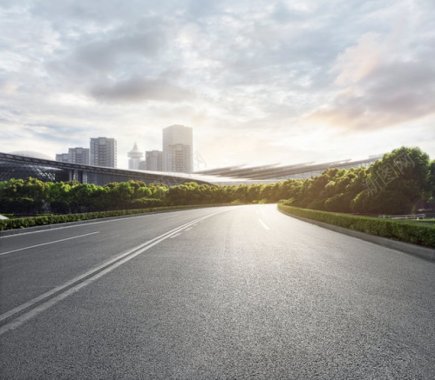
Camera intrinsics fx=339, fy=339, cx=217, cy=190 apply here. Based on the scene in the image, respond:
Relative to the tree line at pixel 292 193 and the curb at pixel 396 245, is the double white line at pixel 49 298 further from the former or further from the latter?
the tree line at pixel 292 193

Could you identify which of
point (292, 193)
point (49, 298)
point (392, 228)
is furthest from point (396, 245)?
point (292, 193)

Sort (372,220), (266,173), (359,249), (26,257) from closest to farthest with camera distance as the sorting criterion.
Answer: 1. (26,257)
2. (359,249)
3. (372,220)
4. (266,173)

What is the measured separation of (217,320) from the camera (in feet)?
13.0

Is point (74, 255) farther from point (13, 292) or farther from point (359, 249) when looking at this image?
point (359, 249)

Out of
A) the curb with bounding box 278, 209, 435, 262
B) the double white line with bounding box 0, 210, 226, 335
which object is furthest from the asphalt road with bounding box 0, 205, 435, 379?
the curb with bounding box 278, 209, 435, 262

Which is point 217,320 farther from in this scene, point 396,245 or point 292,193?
point 292,193

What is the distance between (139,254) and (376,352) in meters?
6.65

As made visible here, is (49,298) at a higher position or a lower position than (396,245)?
higher

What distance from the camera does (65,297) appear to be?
4.88 meters

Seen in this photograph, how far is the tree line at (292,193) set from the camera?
31422 mm

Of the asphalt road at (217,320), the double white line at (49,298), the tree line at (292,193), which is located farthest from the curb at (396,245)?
the tree line at (292,193)

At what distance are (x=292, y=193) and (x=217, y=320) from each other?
226ft

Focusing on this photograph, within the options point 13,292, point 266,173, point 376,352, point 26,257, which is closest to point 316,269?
point 376,352

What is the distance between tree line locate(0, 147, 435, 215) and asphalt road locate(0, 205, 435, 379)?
87.2ft
